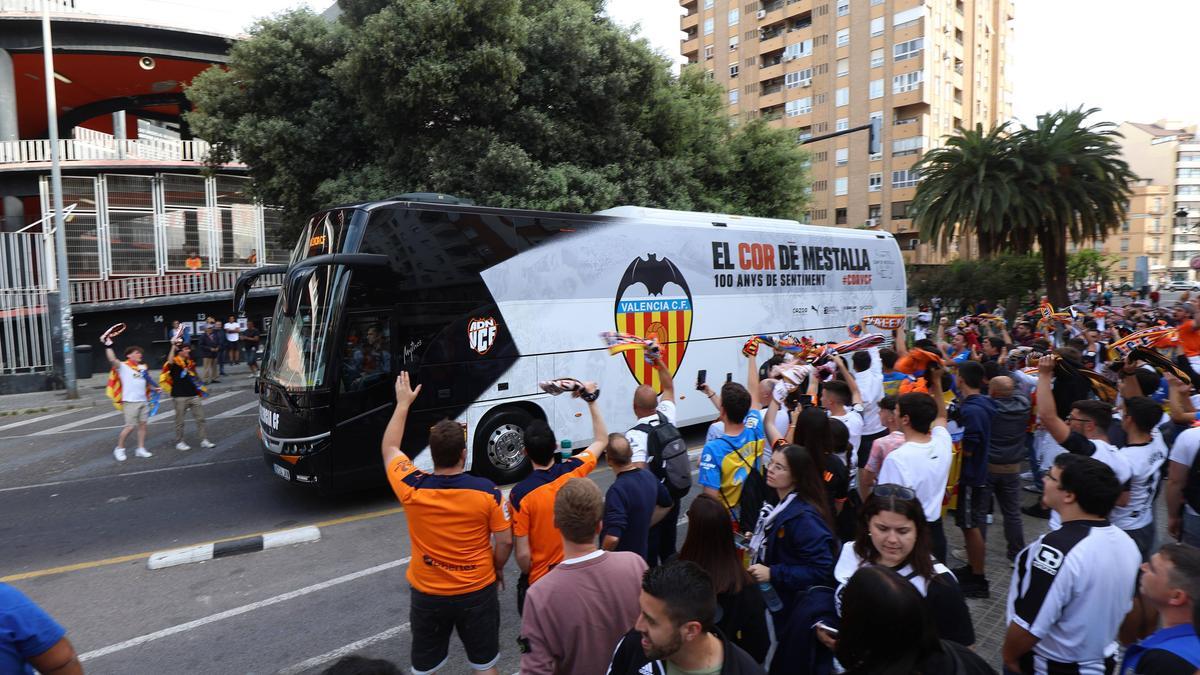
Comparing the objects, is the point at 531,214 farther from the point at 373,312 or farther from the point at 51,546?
the point at 51,546

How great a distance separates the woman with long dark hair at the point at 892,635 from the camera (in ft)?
6.51

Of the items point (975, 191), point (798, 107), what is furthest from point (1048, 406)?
point (798, 107)

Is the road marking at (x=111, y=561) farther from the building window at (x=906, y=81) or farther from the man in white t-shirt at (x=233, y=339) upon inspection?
the building window at (x=906, y=81)

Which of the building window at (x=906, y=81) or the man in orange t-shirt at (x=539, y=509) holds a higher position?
the building window at (x=906, y=81)

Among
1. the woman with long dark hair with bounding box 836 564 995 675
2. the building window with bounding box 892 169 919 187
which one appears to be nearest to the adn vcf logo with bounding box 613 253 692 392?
the woman with long dark hair with bounding box 836 564 995 675

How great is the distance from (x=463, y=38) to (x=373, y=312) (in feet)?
24.7

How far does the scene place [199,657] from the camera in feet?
15.3

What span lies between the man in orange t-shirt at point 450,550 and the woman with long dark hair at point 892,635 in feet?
6.42

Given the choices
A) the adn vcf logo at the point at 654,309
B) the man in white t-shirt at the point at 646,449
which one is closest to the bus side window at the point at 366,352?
the adn vcf logo at the point at 654,309

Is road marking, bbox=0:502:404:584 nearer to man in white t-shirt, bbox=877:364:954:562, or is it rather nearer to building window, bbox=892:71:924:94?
man in white t-shirt, bbox=877:364:954:562

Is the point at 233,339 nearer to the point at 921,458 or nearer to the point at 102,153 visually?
the point at 102,153

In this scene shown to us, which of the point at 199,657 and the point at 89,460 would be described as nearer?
the point at 199,657

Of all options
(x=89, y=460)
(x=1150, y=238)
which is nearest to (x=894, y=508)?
(x=89, y=460)

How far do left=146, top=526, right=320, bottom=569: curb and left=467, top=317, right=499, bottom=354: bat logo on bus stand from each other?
2700 millimetres
